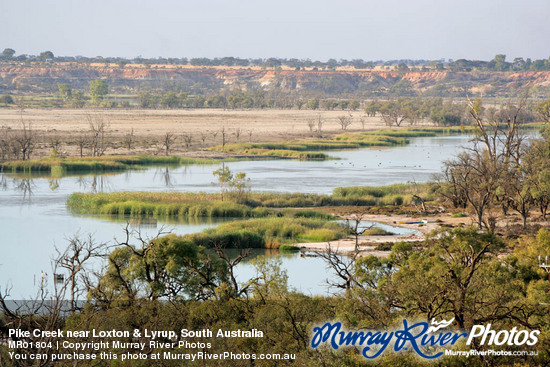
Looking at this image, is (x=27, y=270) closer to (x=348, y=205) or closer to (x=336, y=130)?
(x=348, y=205)

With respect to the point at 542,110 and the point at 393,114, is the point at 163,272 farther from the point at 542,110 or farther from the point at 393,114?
the point at 393,114

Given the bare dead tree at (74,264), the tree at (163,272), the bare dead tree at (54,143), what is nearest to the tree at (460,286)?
the tree at (163,272)

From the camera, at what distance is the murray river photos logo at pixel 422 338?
43.1 ft

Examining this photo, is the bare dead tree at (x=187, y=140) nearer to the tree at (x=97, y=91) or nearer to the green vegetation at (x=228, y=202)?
the green vegetation at (x=228, y=202)

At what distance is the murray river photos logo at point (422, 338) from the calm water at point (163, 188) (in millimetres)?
10723

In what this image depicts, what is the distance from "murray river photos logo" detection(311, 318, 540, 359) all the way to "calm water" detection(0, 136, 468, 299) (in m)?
10.7

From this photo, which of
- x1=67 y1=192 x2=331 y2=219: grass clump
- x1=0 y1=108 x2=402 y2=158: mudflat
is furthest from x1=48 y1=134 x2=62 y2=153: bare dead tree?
x1=67 y1=192 x2=331 y2=219: grass clump

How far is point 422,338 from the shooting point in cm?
1357

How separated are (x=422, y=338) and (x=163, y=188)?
38.1 metres

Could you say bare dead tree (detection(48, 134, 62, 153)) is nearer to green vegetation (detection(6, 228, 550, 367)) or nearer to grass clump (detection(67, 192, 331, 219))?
grass clump (detection(67, 192, 331, 219))

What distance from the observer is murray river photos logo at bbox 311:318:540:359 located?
1314 cm

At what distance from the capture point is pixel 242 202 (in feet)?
142

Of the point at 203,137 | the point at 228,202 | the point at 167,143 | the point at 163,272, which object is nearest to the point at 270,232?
the point at 228,202

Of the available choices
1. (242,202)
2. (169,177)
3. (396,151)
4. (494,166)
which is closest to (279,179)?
(169,177)
